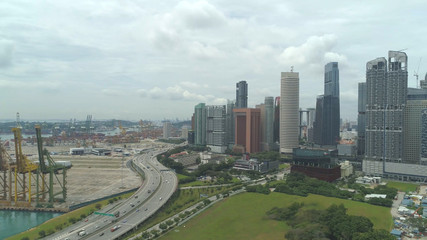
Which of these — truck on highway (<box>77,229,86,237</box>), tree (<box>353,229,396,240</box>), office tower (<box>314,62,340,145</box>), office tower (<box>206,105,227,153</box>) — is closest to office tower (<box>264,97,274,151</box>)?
office tower (<box>206,105,227,153</box>)

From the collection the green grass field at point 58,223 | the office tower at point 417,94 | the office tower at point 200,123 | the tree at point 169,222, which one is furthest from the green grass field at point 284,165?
the tree at point 169,222

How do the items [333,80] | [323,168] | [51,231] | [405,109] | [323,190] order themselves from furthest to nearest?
[333,80] < [405,109] < [323,168] < [323,190] < [51,231]

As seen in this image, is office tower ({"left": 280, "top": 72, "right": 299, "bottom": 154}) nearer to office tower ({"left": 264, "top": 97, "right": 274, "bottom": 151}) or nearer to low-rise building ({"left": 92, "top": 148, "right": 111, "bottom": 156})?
office tower ({"left": 264, "top": 97, "right": 274, "bottom": 151})

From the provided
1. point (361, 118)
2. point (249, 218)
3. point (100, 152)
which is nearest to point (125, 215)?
point (249, 218)

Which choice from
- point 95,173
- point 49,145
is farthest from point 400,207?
point 49,145

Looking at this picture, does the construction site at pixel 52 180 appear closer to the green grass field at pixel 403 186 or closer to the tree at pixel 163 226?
the tree at pixel 163 226

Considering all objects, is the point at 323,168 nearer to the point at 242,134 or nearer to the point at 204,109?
the point at 242,134
